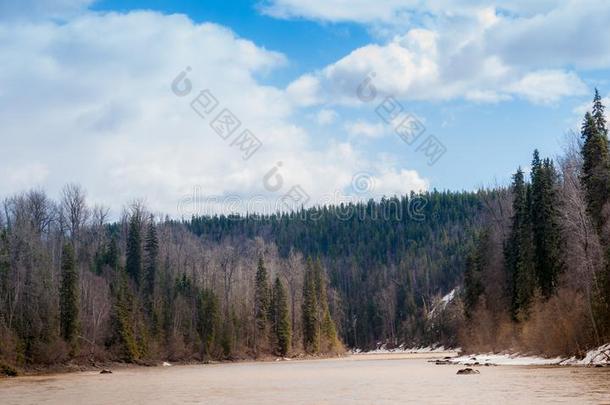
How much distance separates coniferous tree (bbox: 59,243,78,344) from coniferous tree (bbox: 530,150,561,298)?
5584 centimetres

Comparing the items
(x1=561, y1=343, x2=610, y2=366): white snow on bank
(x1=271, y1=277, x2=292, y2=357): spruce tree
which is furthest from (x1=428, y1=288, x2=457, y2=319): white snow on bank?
(x1=561, y1=343, x2=610, y2=366): white snow on bank

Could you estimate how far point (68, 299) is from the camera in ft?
291

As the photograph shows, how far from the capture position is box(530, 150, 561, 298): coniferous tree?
2790 inches

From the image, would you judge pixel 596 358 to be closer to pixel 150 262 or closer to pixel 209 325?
pixel 209 325

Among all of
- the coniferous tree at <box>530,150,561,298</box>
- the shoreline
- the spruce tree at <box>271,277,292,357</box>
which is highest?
the coniferous tree at <box>530,150,561,298</box>

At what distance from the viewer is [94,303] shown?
94.9m

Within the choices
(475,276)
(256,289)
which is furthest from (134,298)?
(475,276)

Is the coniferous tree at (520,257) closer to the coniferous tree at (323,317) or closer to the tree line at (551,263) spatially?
the tree line at (551,263)

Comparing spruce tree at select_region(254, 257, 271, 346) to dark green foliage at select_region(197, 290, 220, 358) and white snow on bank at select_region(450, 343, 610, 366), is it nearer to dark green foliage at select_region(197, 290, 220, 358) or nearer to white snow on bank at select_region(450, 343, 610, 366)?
dark green foliage at select_region(197, 290, 220, 358)

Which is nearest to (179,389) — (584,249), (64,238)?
(584,249)

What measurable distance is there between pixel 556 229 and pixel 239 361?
208ft

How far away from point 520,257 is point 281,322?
56.7m

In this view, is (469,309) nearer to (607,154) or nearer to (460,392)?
(607,154)

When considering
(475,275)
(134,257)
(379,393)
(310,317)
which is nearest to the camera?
(379,393)
